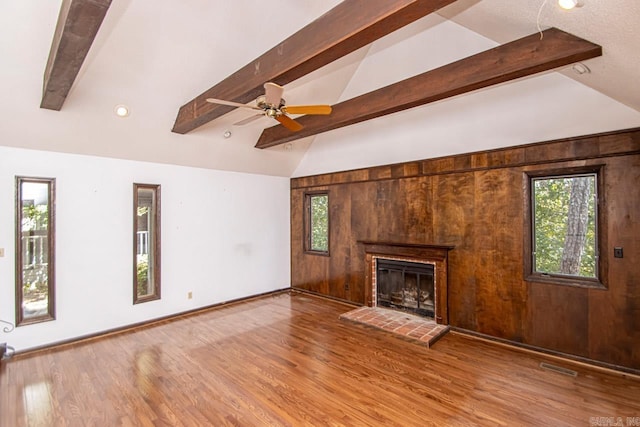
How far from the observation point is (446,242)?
4.37m

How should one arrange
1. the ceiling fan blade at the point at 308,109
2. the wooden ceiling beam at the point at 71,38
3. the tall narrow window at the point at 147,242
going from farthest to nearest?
the tall narrow window at the point at 147,242 < the ceiling fan blade at the point at 308,109 < the wooden ceiling beam at the point at 71,38

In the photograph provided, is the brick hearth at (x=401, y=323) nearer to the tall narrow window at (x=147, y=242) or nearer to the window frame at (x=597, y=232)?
the window frame at (x=597, y=232)

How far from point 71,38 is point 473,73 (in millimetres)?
3189

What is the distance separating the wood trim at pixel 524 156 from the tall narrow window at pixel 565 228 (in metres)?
0.25

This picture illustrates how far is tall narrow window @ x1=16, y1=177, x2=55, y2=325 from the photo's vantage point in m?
3.59

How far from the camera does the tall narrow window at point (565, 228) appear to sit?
10.9 ft

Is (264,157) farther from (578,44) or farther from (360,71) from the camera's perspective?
(578,44)

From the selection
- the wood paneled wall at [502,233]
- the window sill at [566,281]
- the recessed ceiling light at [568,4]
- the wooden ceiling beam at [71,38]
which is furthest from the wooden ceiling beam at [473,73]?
the wooden ceiling beam at [71,38]

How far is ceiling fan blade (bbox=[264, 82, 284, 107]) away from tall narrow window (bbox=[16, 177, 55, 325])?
3207 mm

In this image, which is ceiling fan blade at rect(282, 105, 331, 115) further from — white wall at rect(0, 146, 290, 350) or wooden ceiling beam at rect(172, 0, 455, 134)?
white wall at rect(0, 146, 290, 350)

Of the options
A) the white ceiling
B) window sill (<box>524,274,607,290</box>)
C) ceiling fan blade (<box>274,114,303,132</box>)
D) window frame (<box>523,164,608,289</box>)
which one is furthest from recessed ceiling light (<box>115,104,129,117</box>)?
window sill (<box>524,274,607,290</box>)

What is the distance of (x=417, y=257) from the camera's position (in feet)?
15.2

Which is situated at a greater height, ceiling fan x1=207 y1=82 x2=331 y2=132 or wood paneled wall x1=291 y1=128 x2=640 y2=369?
ceiling fan x1=207 y1=82 x2=331 y2=132

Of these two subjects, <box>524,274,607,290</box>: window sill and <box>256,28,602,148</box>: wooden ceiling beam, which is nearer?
<box>256,28,602,148</box>: wooden ceiling beam
